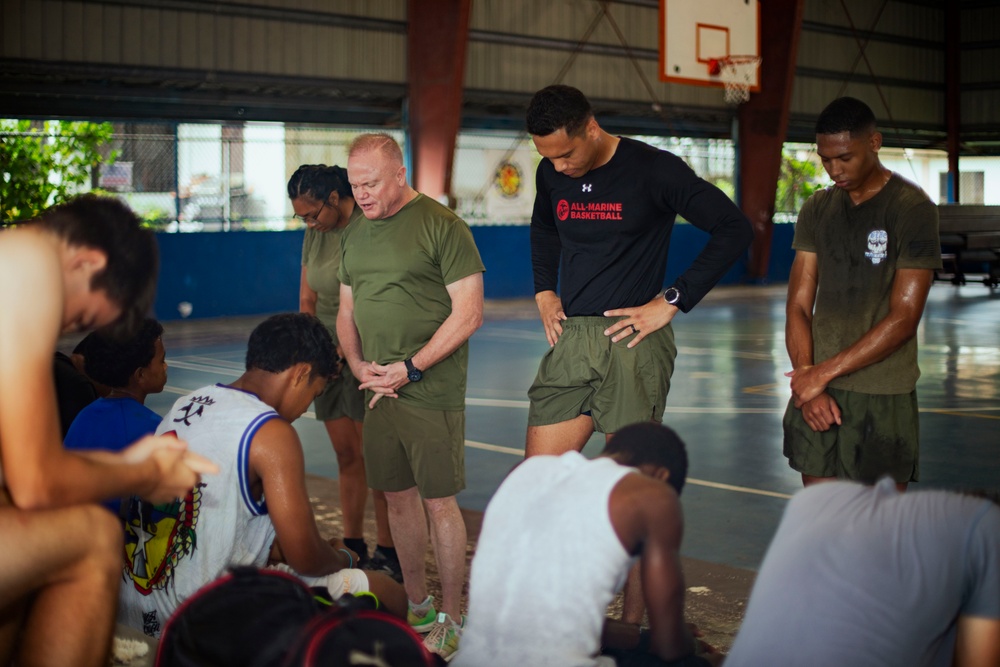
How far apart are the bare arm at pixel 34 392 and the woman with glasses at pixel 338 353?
263 centimetres

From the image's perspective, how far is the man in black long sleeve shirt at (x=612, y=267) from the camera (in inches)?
152

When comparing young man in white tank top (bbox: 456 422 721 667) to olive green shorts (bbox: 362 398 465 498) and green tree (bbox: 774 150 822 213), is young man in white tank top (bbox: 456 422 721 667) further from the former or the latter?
green tree (bbox: 774 150 822 213)

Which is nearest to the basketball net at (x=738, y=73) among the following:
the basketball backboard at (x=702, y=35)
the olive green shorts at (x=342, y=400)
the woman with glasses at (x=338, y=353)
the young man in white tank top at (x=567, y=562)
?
the basketball backboard at (x=702, y=35)

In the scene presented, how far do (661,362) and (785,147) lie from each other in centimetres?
2528

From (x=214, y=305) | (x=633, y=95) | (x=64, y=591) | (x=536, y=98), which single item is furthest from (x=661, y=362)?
(x=633, y=95)

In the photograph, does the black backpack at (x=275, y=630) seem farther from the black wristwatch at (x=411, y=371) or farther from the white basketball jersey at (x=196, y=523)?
the black wristwatch at (x=411, y=371)

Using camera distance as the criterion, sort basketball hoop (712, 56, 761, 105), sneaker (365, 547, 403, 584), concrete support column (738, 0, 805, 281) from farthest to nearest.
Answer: concrete support column (738, 0, 805, 281)
basketball hoop (712, 56, 761, 105)
sneaker (365, 547, 403, 584)

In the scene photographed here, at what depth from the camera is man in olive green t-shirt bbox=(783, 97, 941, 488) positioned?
3883mm

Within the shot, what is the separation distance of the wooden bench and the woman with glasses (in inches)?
827

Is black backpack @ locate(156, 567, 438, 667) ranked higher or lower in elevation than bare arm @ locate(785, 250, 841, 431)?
lower

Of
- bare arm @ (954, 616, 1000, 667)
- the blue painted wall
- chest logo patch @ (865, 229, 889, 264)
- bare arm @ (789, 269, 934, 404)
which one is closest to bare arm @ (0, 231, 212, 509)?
bare arm @ (954, 616, 1000, 667)

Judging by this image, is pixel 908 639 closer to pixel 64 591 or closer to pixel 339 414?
pixel 64 591

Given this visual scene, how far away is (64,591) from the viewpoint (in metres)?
2.36

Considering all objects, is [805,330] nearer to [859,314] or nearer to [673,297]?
[859,314]
